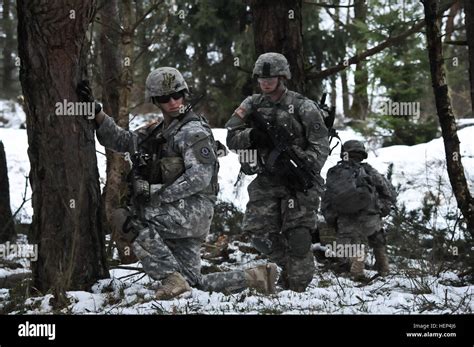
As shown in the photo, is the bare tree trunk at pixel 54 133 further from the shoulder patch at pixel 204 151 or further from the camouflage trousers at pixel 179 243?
the shoulder patch at pixel 204 151

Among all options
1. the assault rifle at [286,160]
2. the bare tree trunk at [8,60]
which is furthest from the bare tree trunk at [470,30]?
the bare tree trunk at [8,60]

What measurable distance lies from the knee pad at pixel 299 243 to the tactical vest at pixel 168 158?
4.16ft

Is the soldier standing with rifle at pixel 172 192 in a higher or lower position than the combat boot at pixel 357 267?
higher

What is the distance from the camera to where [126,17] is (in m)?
10.1

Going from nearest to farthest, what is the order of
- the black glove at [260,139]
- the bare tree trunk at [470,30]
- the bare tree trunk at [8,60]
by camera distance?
the bare tree trunk at [470,30] < the black glove at [260,139] < the bare tree trunk at [8,60]

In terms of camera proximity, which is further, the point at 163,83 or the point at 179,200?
the point at 163,83

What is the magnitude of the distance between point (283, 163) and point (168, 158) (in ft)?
4.71

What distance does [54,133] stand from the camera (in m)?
5.67

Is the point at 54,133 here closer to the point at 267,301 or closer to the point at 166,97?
the point at 166,97

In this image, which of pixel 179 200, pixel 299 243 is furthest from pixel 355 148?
pixel 179 200

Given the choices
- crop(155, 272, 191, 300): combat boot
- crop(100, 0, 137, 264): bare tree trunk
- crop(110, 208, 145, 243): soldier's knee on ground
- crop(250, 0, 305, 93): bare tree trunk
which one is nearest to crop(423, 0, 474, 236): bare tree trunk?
crop(250, 0, 305, 93): bare tree trunk

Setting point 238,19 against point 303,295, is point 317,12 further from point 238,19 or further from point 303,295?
point 303,295

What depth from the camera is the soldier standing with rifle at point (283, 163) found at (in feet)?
22.7

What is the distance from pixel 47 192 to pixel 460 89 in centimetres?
2877
